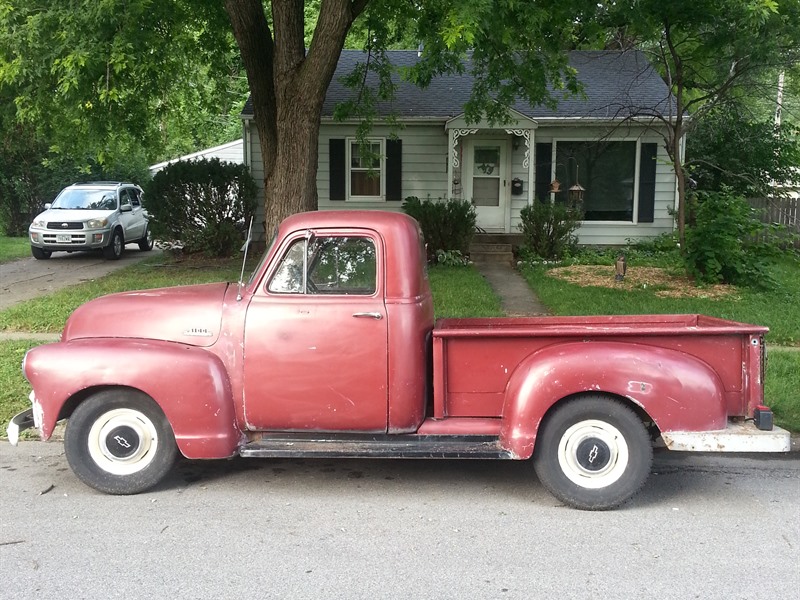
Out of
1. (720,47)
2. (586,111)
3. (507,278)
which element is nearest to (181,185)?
(507,278)

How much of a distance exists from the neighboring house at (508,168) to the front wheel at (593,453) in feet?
42.4

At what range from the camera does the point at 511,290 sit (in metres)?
12.8

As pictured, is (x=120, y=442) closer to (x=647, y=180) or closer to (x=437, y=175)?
(x=437, y=175)

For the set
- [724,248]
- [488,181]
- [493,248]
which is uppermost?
[488,181]

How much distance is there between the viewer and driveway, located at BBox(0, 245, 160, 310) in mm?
12812

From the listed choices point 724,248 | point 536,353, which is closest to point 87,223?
point 724,248

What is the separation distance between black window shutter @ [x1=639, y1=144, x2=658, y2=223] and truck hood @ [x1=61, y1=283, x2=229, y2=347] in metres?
14.2

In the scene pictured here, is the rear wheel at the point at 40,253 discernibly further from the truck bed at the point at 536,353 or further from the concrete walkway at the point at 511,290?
the truck bed at the point at 536,353

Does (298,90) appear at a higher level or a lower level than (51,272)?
higher

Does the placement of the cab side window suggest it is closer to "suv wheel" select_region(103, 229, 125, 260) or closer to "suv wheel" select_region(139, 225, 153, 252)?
"suv wheel" select_region(103, 229, 125, 260)

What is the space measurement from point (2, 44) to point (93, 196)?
994cm

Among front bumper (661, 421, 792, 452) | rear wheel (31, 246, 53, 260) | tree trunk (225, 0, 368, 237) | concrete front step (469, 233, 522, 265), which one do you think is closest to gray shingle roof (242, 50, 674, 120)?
concrete front step (469, 233, 522, 265)

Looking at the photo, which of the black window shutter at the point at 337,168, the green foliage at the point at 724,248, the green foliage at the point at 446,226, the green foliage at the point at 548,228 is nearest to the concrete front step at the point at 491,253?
the green foliage at the point at 548,228

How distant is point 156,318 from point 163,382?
52 cm
